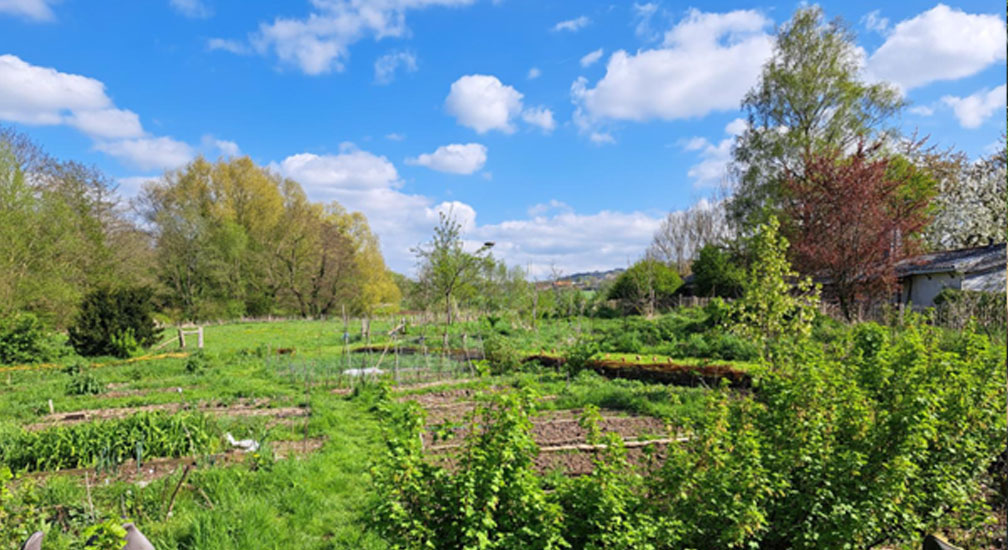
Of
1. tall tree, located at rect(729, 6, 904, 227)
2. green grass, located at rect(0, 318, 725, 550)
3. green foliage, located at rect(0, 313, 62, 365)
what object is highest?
tall tree, located at rect(729, 6, 904, 227)

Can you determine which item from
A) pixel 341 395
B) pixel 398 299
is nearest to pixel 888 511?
pixel 341 395

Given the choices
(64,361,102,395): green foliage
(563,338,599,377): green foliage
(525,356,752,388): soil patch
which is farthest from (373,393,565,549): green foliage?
(64,361,102,395): green foliage

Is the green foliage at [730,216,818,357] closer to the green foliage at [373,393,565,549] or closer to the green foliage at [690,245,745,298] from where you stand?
the green foliage at [373,393,565,549]

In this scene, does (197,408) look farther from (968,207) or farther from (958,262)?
(968,207)

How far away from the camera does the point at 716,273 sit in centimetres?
2767

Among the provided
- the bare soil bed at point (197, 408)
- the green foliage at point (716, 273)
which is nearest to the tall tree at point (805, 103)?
the green foliage at point (716, 273)

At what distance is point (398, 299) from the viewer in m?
43.2

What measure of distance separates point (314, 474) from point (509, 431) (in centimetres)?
351

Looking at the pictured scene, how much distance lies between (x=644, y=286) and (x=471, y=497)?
28.2 m

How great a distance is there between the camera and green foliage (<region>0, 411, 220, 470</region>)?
5.57 meters

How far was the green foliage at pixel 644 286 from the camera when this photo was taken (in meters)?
28.6

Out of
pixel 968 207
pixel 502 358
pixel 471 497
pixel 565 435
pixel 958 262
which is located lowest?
pixel 565 435

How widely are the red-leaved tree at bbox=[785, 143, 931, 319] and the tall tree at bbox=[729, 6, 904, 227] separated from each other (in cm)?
605

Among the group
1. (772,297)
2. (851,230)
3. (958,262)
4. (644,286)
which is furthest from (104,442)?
(958,262)
